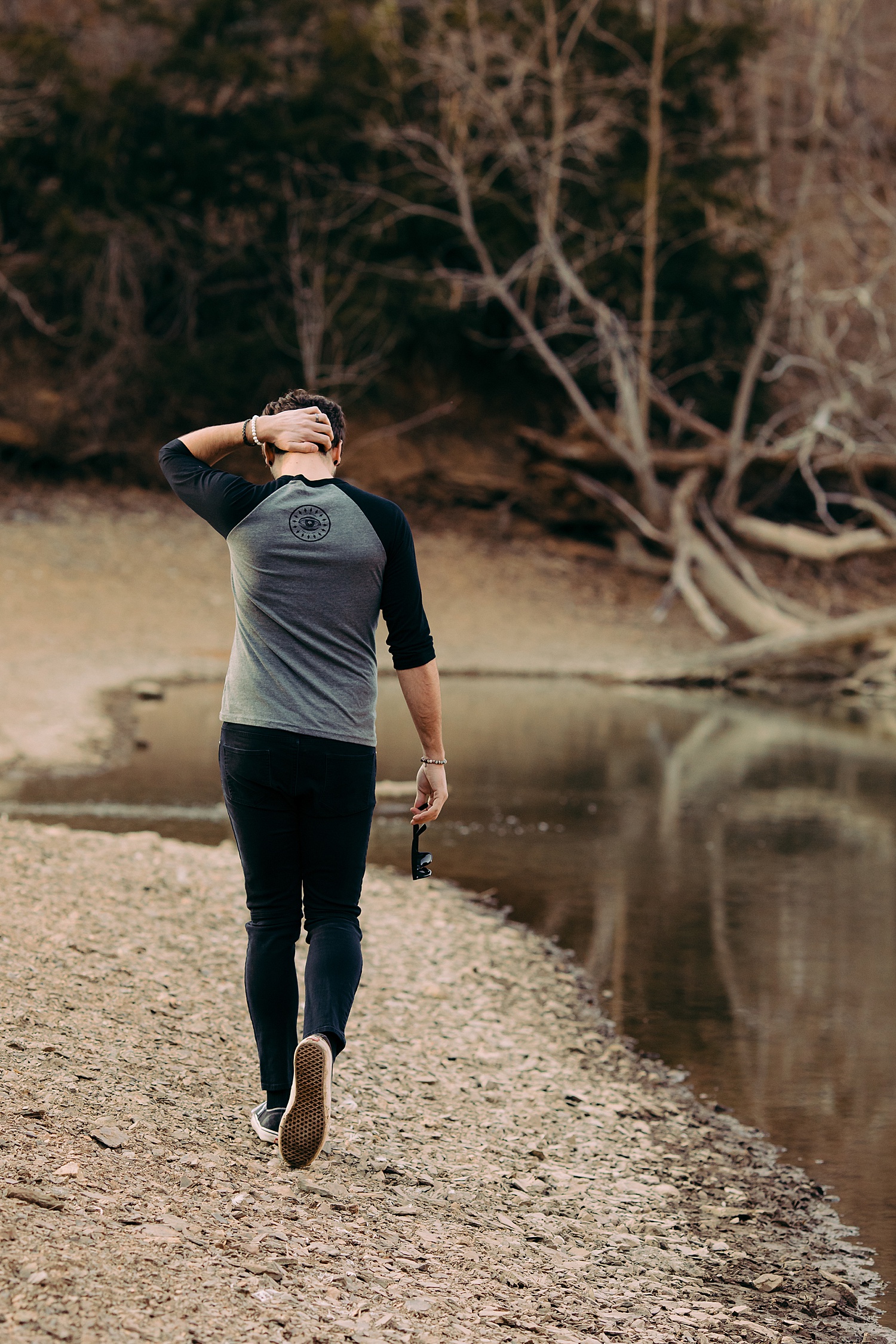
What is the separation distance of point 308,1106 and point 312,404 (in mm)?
1698

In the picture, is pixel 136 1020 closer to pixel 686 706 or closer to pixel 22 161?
pixel 686 706

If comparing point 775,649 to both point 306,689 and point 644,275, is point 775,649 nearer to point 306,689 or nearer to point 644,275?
point 644,275

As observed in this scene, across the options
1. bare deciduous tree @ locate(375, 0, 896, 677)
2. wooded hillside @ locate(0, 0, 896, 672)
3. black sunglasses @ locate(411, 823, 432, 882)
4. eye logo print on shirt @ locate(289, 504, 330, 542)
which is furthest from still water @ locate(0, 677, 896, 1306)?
wooded hillside @ locate(0, 0, 896, 672)

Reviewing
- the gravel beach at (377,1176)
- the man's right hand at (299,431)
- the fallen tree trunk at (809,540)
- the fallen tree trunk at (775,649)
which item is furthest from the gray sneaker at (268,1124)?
the fallen tree trunk at (809,540)

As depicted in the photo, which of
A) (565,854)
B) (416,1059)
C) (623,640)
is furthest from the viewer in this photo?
(623,640)

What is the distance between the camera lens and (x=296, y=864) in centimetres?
347

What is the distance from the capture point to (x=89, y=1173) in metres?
3.16

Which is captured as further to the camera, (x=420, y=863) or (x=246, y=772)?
(x=420, y=863)

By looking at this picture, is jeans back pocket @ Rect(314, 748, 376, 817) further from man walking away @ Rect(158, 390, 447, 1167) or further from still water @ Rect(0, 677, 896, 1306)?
still water @ Rect(0, 677, 896, 1306)

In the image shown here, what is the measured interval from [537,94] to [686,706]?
11925 millimetres

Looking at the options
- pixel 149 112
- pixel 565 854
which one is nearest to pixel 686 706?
pixel 565 854

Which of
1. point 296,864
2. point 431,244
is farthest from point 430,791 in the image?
point 431,244

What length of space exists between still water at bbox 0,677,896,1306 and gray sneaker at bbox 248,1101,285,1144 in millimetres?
1706

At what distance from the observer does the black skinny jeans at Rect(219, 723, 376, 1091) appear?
3340mm
